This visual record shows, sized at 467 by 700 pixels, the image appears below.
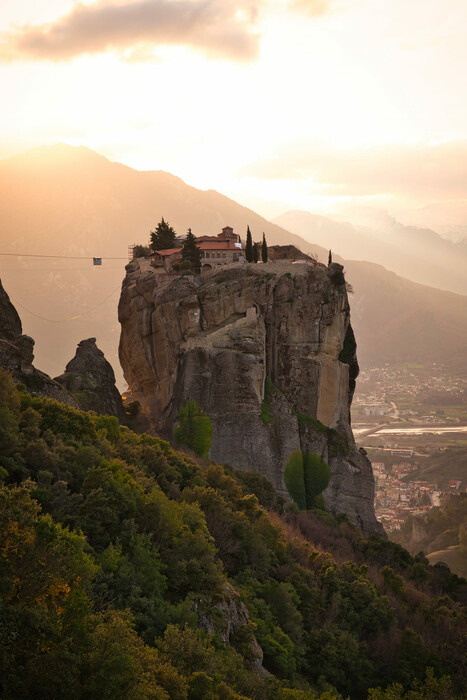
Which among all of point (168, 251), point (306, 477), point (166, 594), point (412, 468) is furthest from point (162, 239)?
point (412, 468)

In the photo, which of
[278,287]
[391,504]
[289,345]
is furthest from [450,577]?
→ [391,504]

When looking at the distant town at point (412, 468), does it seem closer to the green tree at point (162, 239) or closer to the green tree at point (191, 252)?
the green tree at point (162, 239)

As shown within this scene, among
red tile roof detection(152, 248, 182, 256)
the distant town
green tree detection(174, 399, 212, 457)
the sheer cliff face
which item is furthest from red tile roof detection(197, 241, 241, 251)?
the distant town

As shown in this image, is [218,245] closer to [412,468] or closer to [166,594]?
[166,594]

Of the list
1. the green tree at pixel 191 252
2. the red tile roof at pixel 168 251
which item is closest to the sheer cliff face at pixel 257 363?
the green tree at pixel 191 252

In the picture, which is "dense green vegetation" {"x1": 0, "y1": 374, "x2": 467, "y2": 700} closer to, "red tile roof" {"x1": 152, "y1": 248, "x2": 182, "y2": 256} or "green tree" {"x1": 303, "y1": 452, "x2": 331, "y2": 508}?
"green tree" {"x1": 303, "y1": 452, "x2": 331, "y2": 508}

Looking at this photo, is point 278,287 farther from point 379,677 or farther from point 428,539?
point 428,539
